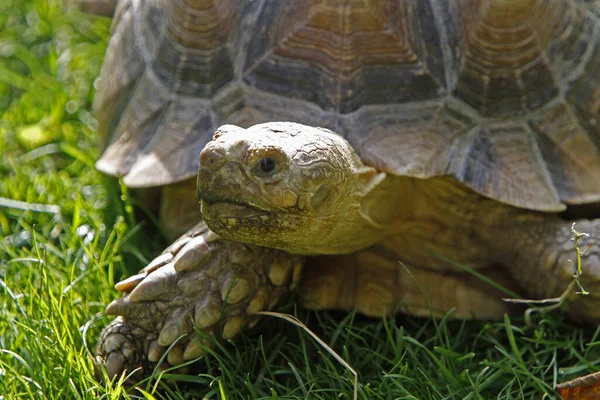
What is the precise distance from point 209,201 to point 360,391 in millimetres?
705

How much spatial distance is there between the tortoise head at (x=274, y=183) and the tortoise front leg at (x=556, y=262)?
2.51 feet

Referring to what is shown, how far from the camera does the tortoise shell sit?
2.64 m

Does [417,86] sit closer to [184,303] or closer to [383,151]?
[383,151]

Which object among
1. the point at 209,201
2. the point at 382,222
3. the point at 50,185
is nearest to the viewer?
the point at 209,201

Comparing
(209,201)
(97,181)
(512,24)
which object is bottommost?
(97,181)

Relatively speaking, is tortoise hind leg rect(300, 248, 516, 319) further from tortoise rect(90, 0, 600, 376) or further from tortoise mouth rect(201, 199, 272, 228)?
tortoise mouth rect(201, 199, 272, 228)

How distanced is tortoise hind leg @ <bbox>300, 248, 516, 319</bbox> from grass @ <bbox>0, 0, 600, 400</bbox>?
2.2 inches

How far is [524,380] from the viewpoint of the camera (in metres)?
2.46

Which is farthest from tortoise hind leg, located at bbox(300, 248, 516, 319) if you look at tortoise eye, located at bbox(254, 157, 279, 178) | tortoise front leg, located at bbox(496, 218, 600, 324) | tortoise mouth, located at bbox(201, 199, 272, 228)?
tortoise eye, located at bbox(254, 157, 279, 178)

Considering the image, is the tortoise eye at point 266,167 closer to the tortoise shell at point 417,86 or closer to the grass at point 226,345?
the tortoise shell at point 417,86

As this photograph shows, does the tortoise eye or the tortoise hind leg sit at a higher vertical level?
the tortoise eye

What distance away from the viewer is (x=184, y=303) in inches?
98.6

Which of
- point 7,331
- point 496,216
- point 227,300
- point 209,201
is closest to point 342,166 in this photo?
point 209,201

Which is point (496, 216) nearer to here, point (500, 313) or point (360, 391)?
point (500, 313)
